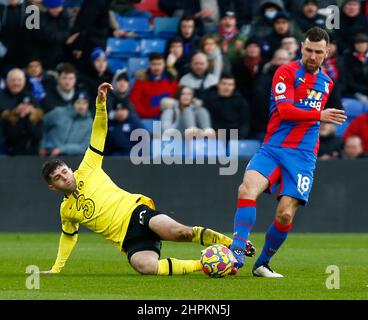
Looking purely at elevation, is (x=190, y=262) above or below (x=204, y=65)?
below

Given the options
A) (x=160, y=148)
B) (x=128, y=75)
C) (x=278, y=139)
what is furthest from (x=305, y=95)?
(x=128, y=75)

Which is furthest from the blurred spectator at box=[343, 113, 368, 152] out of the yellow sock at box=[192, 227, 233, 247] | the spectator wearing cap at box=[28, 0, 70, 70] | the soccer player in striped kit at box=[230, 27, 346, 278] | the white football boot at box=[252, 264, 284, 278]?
the yellow sock at box=[192, 227, 233, 247]

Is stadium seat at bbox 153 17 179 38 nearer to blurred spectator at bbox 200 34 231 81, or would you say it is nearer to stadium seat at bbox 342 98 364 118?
blurred spectator at bbox 200 34 231 81

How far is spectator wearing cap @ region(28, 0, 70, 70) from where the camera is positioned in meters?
20.2

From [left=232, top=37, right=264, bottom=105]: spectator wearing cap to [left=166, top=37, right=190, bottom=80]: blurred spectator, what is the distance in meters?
0.86

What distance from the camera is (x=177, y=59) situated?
20188 millimetres

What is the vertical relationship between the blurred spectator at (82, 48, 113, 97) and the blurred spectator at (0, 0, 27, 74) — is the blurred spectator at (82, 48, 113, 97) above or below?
below

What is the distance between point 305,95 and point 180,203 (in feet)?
24.6

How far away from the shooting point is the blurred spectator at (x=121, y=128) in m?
18.9

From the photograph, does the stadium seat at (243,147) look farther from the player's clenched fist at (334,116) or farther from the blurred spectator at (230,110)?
the player's clenched fist at (334,116)

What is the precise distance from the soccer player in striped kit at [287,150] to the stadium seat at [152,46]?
31.9ft

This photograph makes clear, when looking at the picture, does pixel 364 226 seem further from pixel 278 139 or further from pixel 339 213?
pixel 278 139
